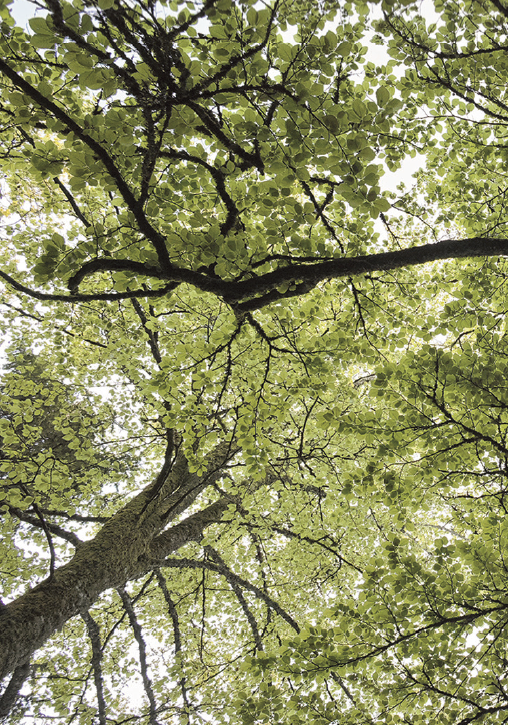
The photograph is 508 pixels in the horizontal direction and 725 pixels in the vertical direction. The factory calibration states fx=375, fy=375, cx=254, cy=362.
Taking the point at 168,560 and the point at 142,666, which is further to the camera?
the point at 142,666

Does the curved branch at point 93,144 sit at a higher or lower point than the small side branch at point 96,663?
higher

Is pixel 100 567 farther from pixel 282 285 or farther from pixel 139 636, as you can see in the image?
pixel 282 285

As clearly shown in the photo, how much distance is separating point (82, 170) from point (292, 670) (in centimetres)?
380

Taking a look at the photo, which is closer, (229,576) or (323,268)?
(323,268)

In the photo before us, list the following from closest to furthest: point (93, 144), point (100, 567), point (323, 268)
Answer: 1. point (93, 144)
2. point (323, 268)
3. point (100, 567)

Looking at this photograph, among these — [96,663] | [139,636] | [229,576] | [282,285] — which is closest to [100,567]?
[96,663]

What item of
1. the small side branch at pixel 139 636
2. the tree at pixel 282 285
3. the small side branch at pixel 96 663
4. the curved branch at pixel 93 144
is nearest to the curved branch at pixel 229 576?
the tree at pixel 282 285

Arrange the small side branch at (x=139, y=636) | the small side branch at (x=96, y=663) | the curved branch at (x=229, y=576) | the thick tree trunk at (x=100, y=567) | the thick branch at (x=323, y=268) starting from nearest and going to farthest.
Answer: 1. the thick branch at (x=323, y=268)
2. the thick tree trunk at (x=100, y=567)
3. the small side branch at (x=96, y=663)
4. the small side branch at (x=139, y=636)
5. the curved branch at (x=229, y=576)

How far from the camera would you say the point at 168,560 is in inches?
215

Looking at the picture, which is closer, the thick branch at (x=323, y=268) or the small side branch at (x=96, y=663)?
the thick branch at (x=323, y=268)

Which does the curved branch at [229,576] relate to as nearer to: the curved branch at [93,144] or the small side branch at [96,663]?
the small side branch at [96,663]

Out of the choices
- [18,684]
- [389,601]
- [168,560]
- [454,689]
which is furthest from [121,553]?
[454,689]

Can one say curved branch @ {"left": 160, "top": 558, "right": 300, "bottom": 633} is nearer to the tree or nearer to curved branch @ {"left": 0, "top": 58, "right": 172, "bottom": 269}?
the tree

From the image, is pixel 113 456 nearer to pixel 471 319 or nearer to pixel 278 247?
pixel 278 247
